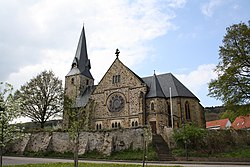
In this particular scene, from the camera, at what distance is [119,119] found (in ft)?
139

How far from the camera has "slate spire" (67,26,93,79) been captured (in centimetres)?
5594

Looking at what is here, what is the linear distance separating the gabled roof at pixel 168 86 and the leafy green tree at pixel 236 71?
571 inches

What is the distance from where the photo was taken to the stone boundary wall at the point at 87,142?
29406 millimetres

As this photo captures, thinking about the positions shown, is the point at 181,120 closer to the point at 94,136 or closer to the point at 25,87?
the point at 94,136

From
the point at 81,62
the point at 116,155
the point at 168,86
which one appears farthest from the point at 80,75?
the point at 116,155

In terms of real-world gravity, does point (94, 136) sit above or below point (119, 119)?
below

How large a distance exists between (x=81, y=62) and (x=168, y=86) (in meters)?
22.9

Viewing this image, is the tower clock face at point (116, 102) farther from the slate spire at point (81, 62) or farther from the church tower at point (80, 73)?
the slate spire at point (81, 62)

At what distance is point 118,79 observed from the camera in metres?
44.6

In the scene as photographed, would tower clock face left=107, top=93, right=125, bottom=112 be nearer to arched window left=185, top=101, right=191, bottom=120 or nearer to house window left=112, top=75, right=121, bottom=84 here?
house window left=112, top=75, right=121, bottom=84

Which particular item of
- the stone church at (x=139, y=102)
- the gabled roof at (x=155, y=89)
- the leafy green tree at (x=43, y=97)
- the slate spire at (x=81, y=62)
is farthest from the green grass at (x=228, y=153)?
the slate spire at (x=81, y=62)

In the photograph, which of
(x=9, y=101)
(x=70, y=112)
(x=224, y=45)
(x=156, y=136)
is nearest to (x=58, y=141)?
(x=156, y=136)

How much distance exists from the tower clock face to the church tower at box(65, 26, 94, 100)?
11.0 meters

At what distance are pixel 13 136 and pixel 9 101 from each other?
7.29 feet
